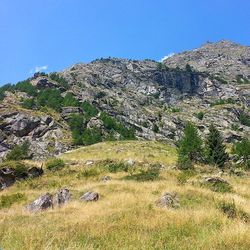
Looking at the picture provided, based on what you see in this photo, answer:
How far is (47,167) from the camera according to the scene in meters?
42.1

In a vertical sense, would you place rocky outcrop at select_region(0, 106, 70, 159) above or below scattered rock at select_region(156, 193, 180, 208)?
above

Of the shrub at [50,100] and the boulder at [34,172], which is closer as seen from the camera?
the boulder at [34,172]

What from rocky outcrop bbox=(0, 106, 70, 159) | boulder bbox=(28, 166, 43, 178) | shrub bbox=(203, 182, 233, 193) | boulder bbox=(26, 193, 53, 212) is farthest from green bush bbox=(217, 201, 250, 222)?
rocky outcrop bbox=(0, 106, 70, 159)

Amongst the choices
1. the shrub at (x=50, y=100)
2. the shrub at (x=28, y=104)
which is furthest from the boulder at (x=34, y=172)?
the shrub at (x=50, y=100)

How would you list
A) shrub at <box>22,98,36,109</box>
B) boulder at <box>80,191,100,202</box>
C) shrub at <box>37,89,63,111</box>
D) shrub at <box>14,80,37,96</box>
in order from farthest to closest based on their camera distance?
shrub at <box>14,80,37,96</box>, shrub at <box>37,89,63,111</box>, shrub at <box>22,98,36,109</box>, boulder at <box>80,191,100,202</box>

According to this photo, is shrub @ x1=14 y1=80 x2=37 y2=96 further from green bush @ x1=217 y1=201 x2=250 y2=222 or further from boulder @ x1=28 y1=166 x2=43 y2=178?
green bush @ x1=217 y1=201 x2=250 y2=222

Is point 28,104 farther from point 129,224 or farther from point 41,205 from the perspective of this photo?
point 129,224

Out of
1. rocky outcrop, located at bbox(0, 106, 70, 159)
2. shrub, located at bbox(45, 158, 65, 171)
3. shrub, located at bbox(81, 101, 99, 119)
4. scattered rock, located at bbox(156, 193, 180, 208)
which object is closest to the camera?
scattered rock, located at bbox(156, 193, 180, 208)

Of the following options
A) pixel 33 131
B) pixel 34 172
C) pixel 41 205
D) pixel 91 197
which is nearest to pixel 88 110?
pixel 33 131

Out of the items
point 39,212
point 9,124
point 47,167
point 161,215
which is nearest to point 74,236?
point 161,215

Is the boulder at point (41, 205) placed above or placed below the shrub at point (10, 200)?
below

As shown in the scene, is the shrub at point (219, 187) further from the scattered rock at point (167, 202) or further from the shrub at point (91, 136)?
the shrub at point (91, 136)

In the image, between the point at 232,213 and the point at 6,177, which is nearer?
the point at 232,213

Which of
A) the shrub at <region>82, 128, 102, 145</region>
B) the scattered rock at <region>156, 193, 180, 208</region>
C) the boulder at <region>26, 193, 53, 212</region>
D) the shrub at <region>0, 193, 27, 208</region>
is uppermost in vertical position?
the shrub at <region>82, 128, 102, 145</region>
